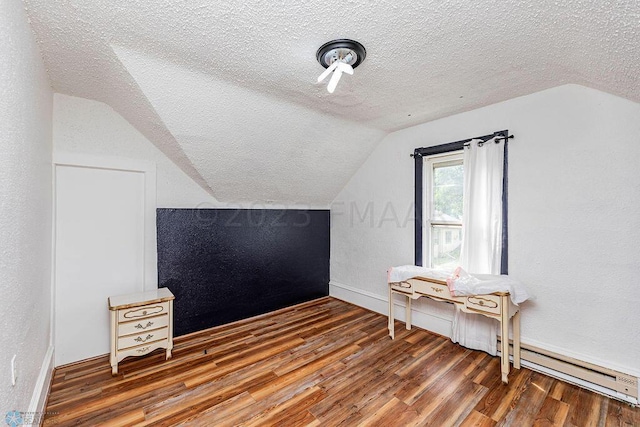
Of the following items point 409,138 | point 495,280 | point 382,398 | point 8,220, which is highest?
point 409,138

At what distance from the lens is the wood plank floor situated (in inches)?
69.7

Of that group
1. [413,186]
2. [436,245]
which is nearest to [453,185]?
[413,186]

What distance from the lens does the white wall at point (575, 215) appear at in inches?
76.6

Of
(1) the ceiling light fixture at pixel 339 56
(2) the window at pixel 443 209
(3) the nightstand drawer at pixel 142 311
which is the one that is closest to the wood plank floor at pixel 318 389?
(3) the nightstand drawer at pixel 142 311

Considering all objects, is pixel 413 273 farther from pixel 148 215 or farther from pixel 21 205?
pixel 21 205

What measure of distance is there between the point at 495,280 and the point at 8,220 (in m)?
3.06

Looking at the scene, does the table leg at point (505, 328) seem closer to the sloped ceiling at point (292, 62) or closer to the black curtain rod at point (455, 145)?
the black curtain rod at point (455, 145)

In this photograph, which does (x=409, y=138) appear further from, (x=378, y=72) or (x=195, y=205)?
(x=195, y=205)

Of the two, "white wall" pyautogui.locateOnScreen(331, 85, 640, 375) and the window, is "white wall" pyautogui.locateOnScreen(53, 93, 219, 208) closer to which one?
the window

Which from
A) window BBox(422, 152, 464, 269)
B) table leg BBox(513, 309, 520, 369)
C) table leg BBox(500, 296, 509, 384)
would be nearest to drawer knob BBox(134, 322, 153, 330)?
window BBox(422, 152, 464, 269)

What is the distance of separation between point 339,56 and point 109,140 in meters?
2.26

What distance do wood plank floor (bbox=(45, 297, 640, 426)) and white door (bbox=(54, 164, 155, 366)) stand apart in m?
0.27

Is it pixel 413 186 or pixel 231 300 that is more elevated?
pixel 413 186

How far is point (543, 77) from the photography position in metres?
2.03
